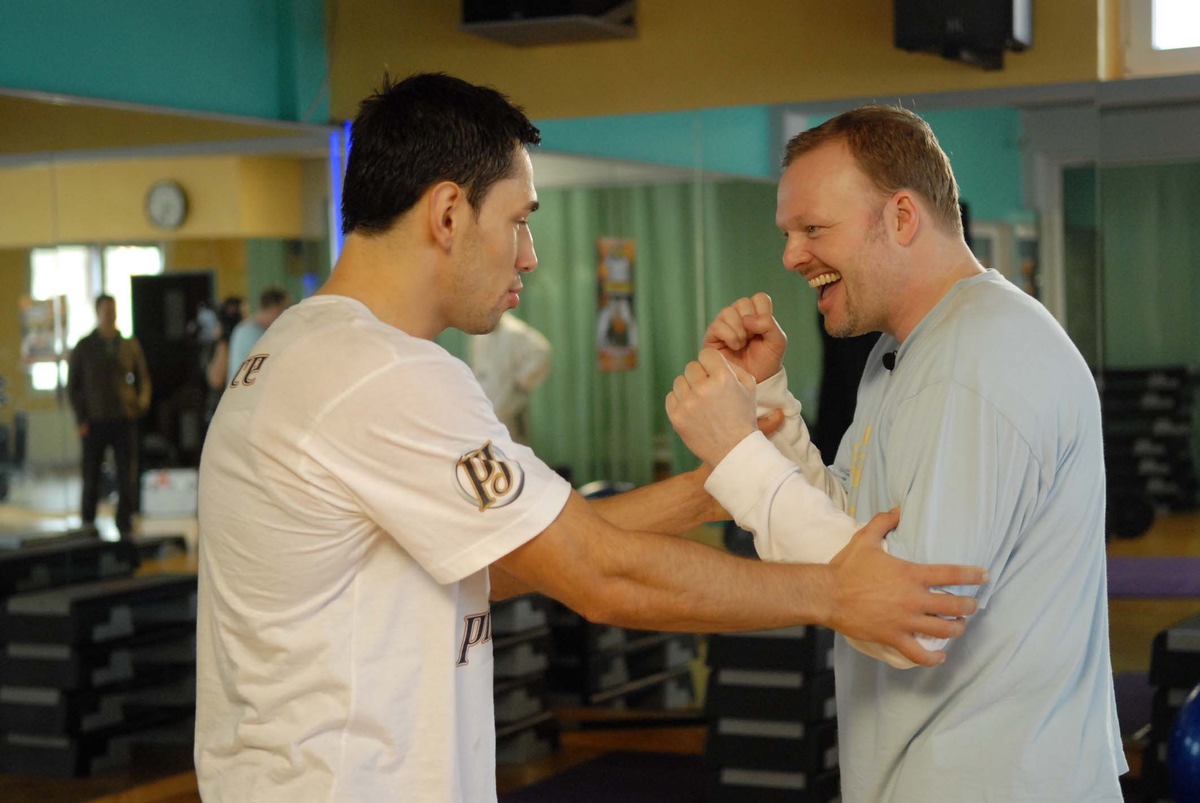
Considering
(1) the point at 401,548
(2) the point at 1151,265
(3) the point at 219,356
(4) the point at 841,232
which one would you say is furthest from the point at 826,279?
(3) the point at 219,356

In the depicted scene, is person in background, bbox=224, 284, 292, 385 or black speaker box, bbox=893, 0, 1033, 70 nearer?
black speaker box, bbox=893, 0, 1033, 70

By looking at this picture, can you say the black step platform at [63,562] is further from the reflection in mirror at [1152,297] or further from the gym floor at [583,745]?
the reflection in mirror at [1152,297]

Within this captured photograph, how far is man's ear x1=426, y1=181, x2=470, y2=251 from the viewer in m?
1.65

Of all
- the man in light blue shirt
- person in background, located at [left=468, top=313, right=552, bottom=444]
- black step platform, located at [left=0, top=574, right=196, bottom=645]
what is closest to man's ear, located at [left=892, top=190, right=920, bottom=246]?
the man in light blue shirt

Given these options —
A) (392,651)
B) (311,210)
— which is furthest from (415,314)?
(311,210)

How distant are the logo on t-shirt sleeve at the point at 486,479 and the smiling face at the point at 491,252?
25cm

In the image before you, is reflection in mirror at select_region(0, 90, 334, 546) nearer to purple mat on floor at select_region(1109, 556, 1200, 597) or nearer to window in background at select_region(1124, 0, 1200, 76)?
window in background at select_region(1124, 0, 1200, 76)

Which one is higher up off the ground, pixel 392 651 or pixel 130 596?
pixel 392 651

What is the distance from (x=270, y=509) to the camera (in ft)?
5.11

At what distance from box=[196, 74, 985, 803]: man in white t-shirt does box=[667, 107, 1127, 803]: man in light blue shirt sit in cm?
9

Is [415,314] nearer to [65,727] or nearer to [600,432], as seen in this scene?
[65,727]

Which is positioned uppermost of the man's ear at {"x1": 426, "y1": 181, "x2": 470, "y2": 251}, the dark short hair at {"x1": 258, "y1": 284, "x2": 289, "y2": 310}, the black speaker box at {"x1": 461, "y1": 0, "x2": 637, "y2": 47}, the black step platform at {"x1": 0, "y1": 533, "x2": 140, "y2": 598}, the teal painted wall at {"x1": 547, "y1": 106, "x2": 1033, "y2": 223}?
the black speaker box at {"x1": 461, "y1": 0, "x2": 637, "y2": 47}

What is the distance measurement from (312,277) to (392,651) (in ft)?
14.3

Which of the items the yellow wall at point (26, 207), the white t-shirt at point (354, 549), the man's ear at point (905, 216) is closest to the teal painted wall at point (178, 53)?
the yellow wall at point (26, 207)
